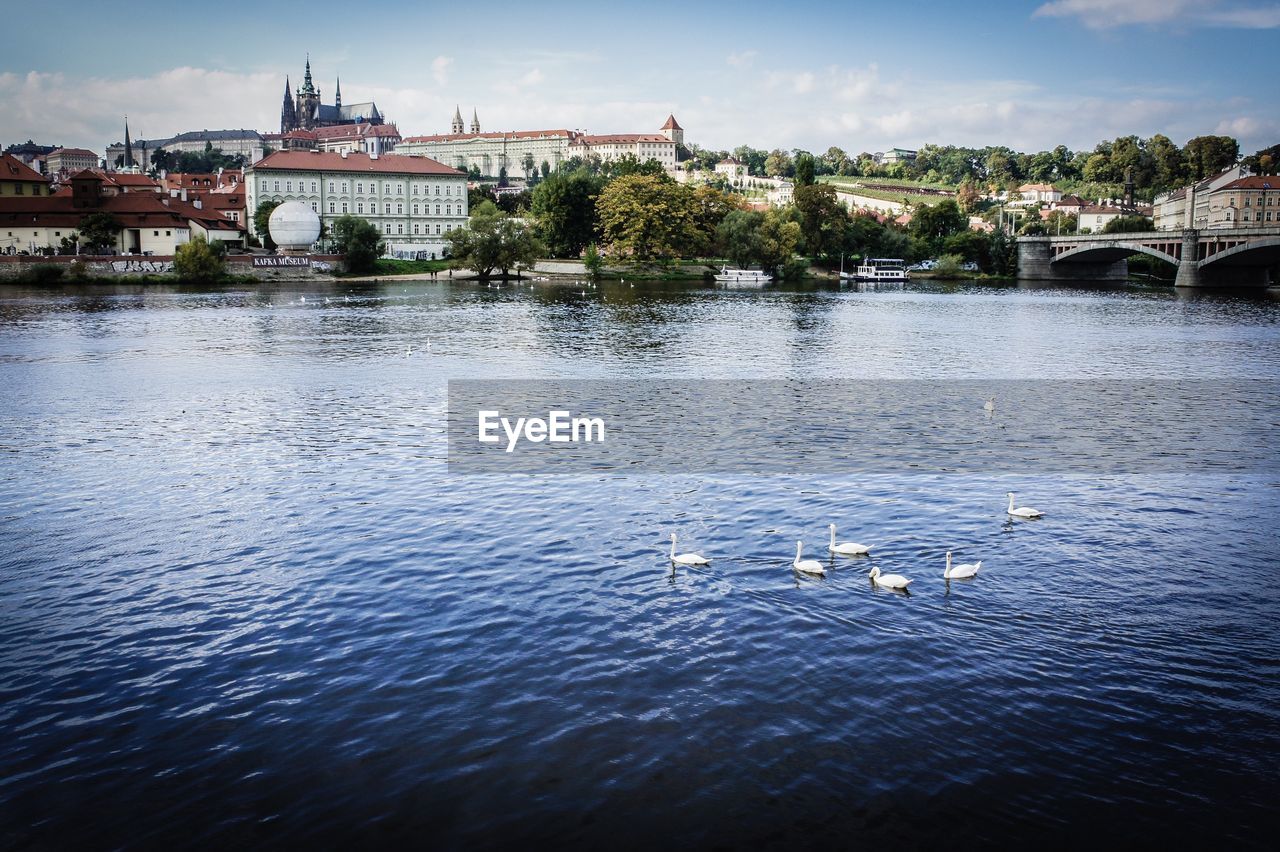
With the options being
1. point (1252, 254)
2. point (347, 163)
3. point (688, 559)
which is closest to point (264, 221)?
point (347, 163)

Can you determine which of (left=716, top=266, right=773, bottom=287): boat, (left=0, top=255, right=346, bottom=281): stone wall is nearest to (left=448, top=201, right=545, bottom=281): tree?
(left=0, top=255, right=346, bottom=281): stone wall

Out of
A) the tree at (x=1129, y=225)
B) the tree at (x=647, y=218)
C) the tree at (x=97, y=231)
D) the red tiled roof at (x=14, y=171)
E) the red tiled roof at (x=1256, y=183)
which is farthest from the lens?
the tree at (x=1129, y=225)

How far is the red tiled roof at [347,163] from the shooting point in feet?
512

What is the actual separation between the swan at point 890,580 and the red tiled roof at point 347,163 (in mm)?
155190

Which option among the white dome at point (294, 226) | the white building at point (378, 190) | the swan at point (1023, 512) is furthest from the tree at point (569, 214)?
the swan at point (1023, 512)

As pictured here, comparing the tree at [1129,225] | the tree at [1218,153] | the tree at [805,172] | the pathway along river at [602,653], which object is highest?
the tree at [1218,153]

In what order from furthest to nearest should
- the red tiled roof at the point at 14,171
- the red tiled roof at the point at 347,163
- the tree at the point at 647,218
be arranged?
the red tiled roof at the point at 347,163 < the tree at the point at 647,218 < the red tiled roof at the point at 14,171

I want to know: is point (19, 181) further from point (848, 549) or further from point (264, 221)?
point (848, 549)

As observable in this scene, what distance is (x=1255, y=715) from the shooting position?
45.4ft

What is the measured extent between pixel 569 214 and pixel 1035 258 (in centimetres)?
7616

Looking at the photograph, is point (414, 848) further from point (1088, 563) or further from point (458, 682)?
point (1088, 563)

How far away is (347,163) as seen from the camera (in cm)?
16088

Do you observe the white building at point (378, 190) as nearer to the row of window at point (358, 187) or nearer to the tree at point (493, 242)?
the row of window at point (358, 187)

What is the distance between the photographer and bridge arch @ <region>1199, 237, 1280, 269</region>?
10362cm
